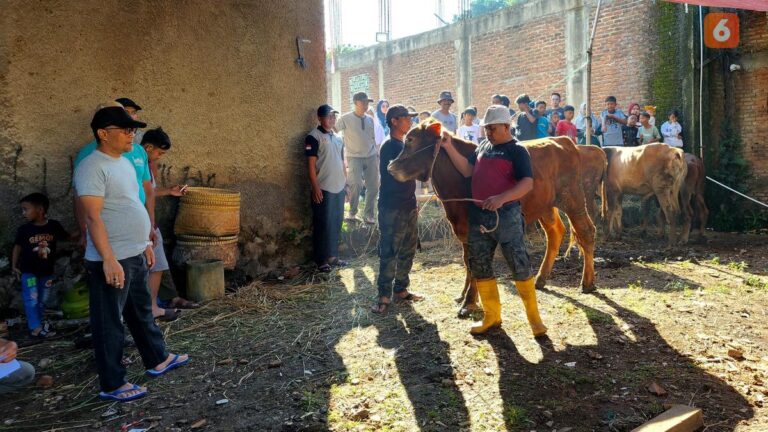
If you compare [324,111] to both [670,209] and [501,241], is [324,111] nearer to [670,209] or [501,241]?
[501,241]

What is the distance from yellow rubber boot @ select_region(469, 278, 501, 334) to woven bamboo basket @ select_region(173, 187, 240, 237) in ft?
9.76

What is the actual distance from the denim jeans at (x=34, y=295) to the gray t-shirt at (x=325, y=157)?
3.31m

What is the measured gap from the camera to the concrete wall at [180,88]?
17.3ft

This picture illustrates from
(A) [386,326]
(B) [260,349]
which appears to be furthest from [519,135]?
(B) [260,349]

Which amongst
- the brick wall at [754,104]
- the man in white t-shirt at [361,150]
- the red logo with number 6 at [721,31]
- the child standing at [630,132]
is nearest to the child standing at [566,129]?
the child standing at [630,132]

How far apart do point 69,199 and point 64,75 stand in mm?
1221

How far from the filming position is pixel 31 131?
5289mm

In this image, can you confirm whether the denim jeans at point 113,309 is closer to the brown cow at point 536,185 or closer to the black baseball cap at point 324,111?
the brown cow at point 536,185

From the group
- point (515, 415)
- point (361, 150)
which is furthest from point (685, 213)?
point (515, 415)

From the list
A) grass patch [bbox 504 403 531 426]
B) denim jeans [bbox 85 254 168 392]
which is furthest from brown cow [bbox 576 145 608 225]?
denim jeans [bbox 85 254 168 392]

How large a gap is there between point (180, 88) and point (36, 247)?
7.64 ft

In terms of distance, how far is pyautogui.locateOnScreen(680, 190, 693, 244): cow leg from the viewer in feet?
30.8

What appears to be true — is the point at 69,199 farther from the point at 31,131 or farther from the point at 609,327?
the point at 609,327

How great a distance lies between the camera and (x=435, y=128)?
491cm
